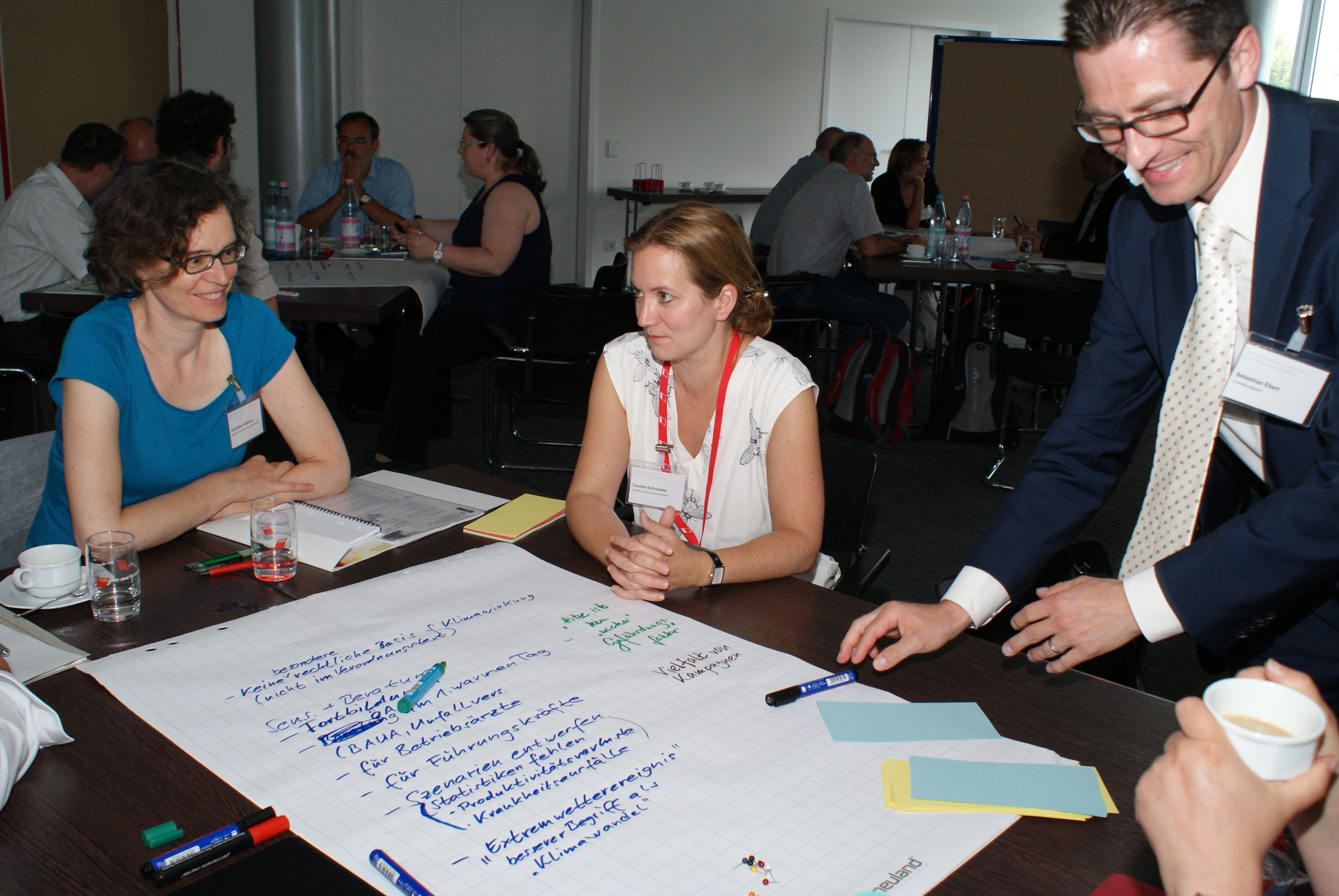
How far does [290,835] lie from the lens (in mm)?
879

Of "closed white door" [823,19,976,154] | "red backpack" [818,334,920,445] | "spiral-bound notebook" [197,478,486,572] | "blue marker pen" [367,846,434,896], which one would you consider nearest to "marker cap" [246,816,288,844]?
"blue marker pen" [367,846,434,896]

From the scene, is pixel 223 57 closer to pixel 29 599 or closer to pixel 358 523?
pixel 358 523

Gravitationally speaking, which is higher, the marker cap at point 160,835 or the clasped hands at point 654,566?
the clasped hands at point 654,566

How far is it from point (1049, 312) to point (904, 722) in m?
3.74

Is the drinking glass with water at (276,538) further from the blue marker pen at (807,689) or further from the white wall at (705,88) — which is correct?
the white wall at (705,88)

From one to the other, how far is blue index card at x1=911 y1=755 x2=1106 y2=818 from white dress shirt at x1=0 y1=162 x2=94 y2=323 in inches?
165

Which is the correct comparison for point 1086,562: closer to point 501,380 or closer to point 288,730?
point 288,730

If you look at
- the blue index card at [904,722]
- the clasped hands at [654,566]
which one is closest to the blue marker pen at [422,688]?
the clasped hands at [654,566]

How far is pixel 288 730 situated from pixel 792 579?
0.78 m

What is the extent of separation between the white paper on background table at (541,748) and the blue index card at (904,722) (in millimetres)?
15

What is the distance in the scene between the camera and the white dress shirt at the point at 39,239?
4027 millimetres

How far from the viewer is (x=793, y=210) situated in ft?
18.0

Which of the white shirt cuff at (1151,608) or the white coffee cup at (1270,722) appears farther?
the white shirt cuff at (1151,608)

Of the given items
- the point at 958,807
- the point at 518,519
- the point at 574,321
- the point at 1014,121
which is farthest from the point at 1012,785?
the point at 1014,121
